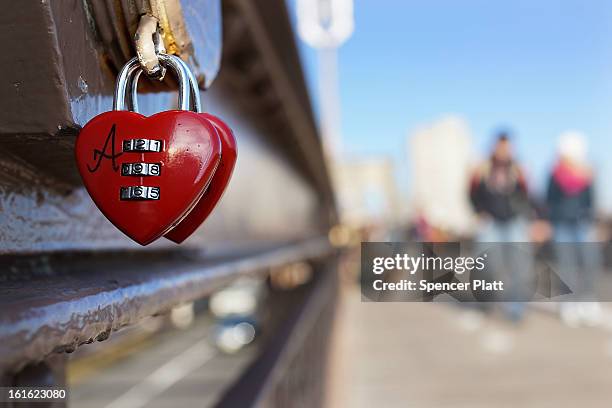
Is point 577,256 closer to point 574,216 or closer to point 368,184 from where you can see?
point 574,216

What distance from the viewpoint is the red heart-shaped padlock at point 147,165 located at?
1.97 feet

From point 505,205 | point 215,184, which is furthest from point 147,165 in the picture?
point 505,205

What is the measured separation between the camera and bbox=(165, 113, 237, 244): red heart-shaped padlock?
0.64 m

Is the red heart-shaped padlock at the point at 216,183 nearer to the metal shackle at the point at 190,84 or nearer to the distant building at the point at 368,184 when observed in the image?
the metal shackle at the point at 190,84

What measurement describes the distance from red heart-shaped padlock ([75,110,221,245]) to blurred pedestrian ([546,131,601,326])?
6.49 m

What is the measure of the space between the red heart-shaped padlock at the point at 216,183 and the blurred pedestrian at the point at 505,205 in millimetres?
5704

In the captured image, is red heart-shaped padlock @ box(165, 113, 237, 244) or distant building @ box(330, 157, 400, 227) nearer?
red heart-shaped padlock @ box(165, 113, 237, 244)

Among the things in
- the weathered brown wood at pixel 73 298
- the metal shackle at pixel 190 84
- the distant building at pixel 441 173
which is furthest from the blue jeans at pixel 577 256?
the distant building at pixel 441 173

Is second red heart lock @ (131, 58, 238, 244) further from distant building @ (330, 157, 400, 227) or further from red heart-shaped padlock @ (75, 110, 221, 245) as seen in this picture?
distant building @ (330, 157, 400, 227)

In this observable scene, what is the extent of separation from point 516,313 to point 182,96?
23.4 feet

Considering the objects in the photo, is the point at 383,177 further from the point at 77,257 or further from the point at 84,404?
the point at 77,257

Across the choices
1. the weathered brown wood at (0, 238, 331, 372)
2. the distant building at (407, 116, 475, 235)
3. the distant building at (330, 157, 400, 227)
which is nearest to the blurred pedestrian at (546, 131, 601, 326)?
the weathered brown wood at (0, 238, 331, 372)

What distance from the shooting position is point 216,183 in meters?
0.65

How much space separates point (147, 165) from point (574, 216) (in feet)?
21.9
